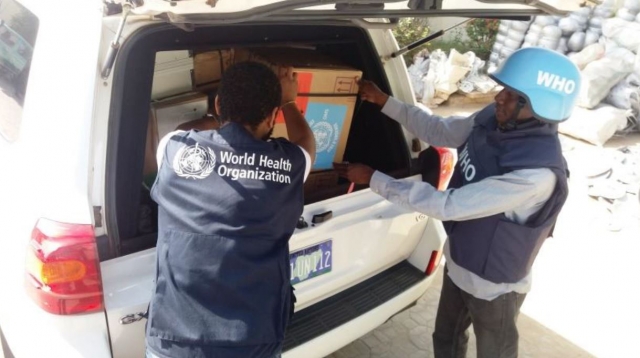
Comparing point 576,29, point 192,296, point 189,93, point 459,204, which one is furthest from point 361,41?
point 576,29

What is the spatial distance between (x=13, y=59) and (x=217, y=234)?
1226 millimetres

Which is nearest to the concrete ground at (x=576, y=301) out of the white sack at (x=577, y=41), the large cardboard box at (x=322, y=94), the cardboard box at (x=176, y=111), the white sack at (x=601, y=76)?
the large cardboard box at (x=322, y=94)

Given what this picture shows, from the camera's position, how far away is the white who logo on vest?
4.77ft

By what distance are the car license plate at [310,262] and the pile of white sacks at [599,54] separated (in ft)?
14.3

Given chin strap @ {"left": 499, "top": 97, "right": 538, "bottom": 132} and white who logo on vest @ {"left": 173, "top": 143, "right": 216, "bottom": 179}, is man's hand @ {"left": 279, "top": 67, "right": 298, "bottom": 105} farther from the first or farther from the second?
chin strap @ {"left": 499, "top": 97, "right": 538, "bottom": 132}

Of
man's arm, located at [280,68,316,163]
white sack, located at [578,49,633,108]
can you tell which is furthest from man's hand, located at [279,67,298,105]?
white sack, located at [578,49,633,108]

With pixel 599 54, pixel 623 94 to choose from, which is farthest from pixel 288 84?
pixel 599 54

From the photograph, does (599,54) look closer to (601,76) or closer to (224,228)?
(601,76)

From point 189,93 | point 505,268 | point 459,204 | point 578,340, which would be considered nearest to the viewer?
point 459,204

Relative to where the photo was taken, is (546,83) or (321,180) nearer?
(546,83)

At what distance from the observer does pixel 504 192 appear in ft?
5.97

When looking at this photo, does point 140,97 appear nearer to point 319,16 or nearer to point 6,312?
point 319,16

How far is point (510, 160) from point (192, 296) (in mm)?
1239

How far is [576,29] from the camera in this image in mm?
8805
